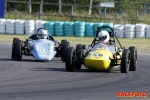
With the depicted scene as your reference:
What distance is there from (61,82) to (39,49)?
16.8 feet

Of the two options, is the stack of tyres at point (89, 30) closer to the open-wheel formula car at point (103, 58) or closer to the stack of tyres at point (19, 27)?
the stack of tyres at point (19, 27)

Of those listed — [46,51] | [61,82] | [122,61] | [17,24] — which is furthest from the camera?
[17,24]

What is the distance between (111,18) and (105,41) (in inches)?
864

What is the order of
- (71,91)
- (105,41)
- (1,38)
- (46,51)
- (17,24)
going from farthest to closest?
(17,24) < (1,38) < (46,51) < (105,41) < (71,91)

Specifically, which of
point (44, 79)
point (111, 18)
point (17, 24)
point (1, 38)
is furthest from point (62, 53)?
point (111, 18)

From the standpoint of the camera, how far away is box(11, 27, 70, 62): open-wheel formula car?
18.7m

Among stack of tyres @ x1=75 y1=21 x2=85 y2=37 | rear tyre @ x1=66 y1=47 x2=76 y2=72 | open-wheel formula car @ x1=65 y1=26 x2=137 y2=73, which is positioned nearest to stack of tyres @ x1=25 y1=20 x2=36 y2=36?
stack of tyres @ x1=75 y1=21 x2=85 y2=37

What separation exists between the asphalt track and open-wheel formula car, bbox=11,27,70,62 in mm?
300

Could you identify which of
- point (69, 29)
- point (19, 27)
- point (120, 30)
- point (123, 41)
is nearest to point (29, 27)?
point (19, 27)

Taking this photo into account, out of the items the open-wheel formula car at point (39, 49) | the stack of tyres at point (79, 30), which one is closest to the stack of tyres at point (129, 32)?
the stack of tyres at point (79, 30)

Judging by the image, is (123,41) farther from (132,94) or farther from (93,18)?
(132,94)

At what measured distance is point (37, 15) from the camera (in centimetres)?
3991

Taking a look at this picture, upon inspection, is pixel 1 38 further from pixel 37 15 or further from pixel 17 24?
pixel 37 15

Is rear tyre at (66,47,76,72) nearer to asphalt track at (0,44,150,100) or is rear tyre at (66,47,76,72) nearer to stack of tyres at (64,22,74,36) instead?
asphalt track at (0,44,150,100)
